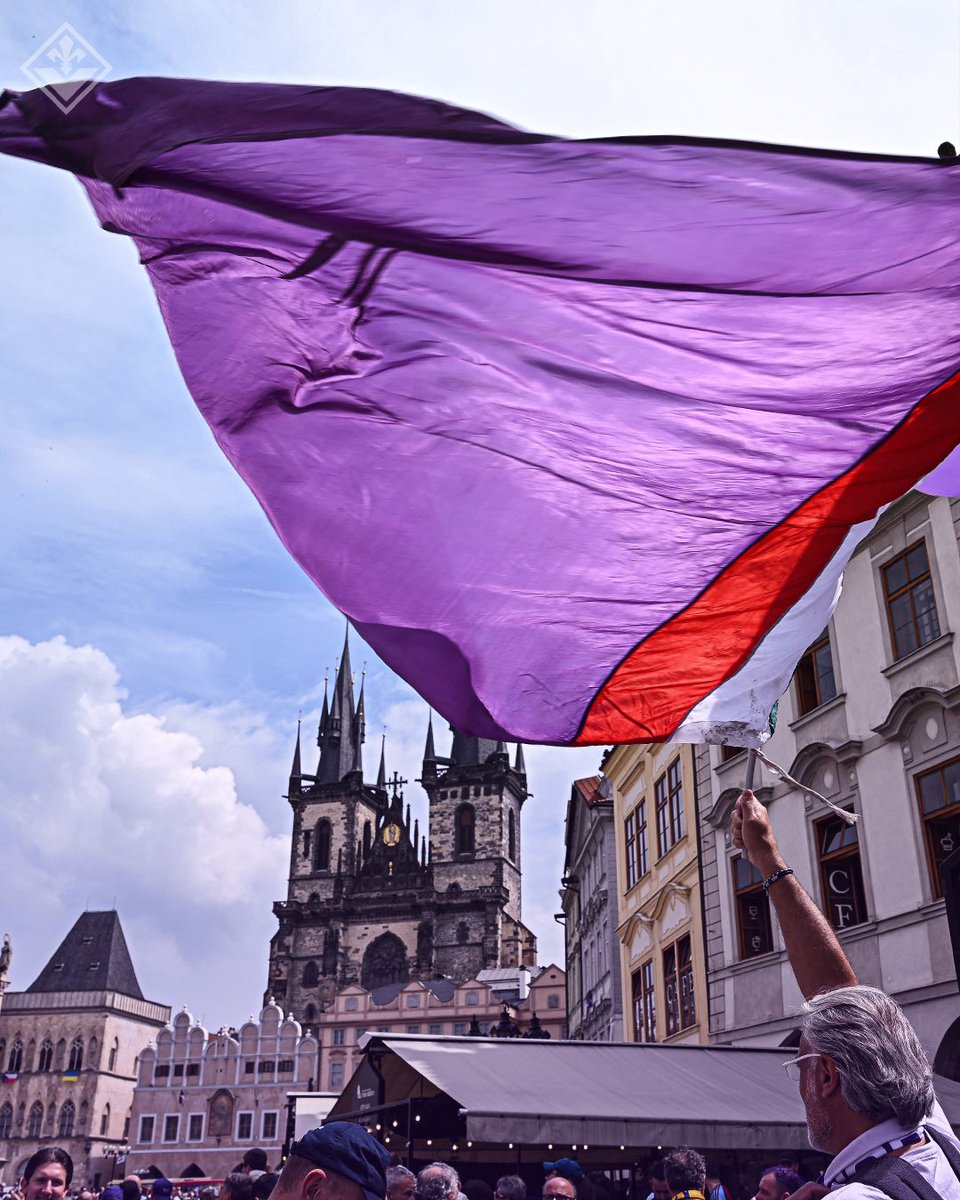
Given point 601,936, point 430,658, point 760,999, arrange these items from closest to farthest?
point 430,658 → point 760,999 → point 601,936

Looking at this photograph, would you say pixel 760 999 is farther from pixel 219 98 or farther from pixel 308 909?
pixel 308 909

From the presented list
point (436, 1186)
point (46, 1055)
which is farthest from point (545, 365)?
point (46, 1055)

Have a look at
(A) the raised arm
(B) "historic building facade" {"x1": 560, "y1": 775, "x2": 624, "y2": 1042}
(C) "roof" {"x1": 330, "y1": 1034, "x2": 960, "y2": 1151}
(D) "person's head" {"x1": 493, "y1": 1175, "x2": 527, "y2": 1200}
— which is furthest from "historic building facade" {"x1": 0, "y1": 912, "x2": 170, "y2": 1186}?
(A) the raised arm

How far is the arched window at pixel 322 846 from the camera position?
106 metres

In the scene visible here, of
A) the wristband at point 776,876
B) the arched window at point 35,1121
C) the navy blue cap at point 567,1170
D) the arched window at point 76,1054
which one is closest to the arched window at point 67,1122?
the arched window at point 35,1121

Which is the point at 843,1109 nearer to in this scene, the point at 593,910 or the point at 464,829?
the point at 593,910

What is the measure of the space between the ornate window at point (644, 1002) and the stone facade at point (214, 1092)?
58.6 m

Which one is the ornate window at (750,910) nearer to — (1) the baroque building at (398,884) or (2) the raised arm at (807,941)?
(2) the raised arm at (807,941)

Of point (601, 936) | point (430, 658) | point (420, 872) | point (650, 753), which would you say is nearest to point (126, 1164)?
point (420, 872)

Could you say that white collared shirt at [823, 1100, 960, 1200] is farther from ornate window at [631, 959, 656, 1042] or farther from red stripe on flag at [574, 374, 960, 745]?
ornate window at [631, 959, 656, 1042]

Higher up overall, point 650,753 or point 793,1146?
point 650,753

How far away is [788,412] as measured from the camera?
4.41 m

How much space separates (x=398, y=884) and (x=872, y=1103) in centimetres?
10452

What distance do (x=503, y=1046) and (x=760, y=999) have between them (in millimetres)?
5091
